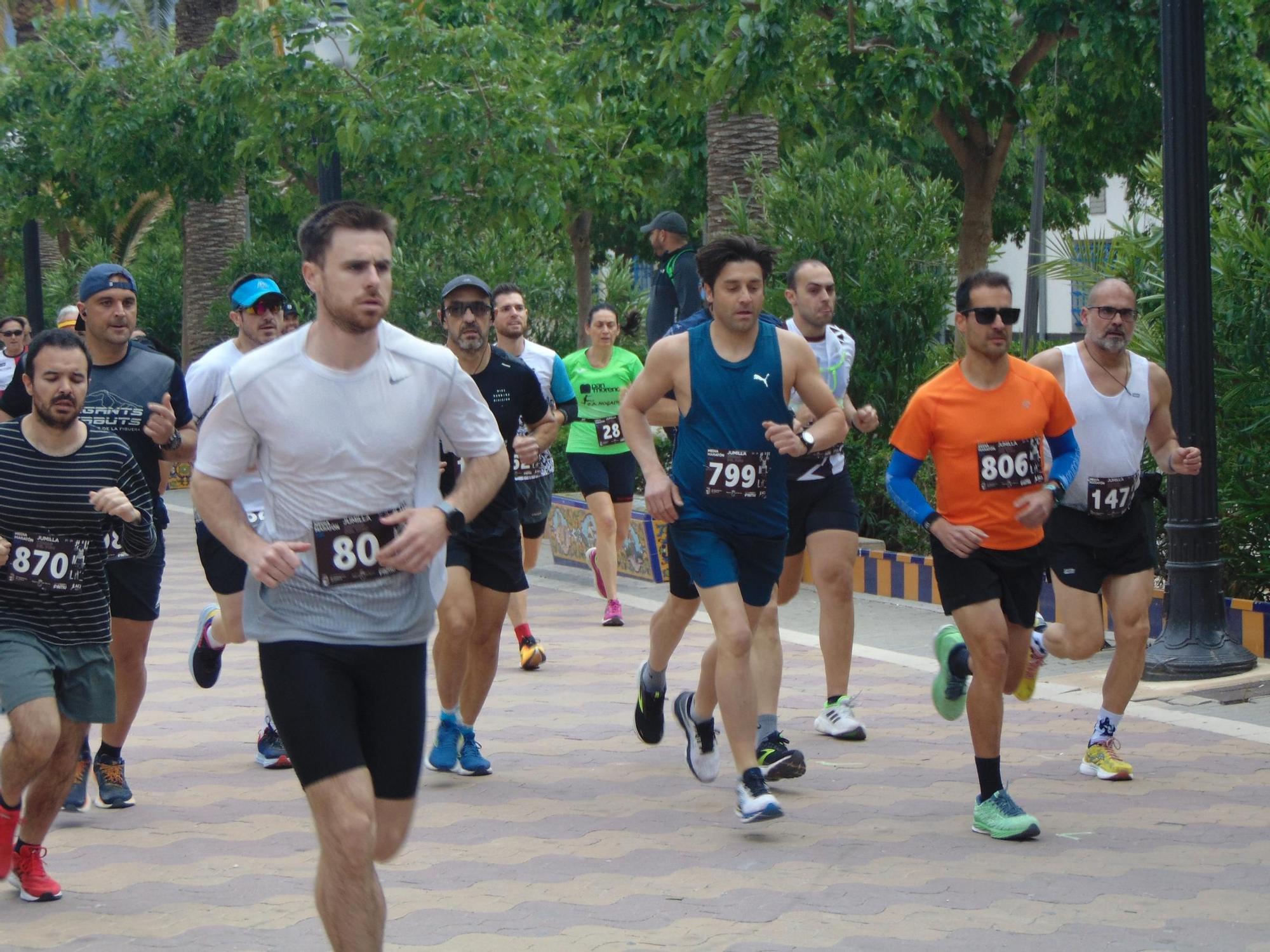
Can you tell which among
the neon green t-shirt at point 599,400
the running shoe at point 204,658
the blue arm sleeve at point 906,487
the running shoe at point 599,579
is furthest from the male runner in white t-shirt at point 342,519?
the running shoe at point 599,579

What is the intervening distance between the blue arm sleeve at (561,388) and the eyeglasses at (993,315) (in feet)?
8.25

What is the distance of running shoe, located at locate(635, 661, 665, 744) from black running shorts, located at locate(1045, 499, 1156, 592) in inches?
67.2

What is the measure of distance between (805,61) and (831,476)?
558 centimetres

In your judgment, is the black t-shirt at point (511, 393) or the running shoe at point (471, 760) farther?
the black t-shirt at point (511, 393)

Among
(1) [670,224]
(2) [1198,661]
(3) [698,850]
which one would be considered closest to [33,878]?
(3) [698,850]

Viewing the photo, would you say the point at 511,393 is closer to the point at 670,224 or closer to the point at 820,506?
the point at 820,506

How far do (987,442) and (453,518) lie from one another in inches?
99.2

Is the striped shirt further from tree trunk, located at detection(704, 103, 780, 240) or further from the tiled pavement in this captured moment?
tree trunk, located at detection(704, 103, 780, 240)

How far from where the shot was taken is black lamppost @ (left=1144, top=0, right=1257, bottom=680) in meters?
8.43

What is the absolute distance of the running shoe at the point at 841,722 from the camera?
297 inches

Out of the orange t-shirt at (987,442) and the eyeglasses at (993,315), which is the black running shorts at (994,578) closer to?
the orange t-shirt at (987,442)

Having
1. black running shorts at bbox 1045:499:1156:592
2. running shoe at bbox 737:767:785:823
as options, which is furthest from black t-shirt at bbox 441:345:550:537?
black running shorts at bbox 1045:499:1156:592

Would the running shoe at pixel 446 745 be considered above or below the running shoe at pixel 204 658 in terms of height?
below

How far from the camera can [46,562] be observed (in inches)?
216
